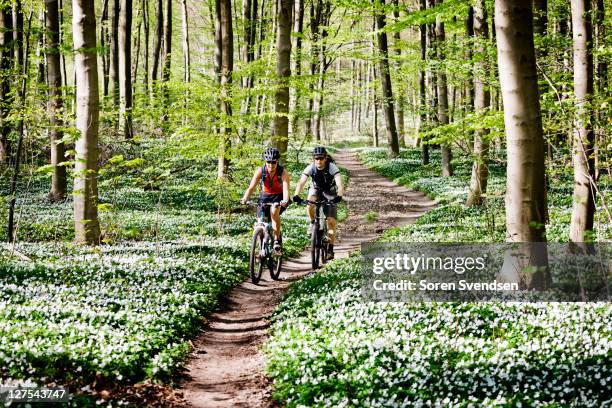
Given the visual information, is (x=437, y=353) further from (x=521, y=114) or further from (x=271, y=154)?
(x=271, y=154)

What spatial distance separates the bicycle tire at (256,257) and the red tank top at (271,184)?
0.89 meters

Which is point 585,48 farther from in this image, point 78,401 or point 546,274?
point 78,401

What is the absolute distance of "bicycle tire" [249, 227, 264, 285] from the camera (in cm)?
1188

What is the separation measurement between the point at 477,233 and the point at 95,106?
10.5 metres

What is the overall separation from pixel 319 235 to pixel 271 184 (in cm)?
193

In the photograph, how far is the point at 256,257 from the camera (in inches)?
484

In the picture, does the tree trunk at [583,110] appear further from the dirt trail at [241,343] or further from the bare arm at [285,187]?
the dirt trail at [241,343]

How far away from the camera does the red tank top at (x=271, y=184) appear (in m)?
12.0

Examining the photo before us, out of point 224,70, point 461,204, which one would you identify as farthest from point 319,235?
point 224,70

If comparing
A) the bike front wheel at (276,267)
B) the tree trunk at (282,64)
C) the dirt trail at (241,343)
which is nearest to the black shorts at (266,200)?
the bike front wheel at (276,267)

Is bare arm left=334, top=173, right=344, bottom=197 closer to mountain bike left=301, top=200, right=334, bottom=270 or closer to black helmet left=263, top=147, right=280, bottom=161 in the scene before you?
mountain bike left=301, top=200, right=334, bottom=270

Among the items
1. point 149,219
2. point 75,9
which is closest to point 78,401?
point 75,9

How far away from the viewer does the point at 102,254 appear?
518 inches

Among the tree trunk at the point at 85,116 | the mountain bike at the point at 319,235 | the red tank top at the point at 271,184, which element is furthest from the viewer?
the tree trunk at the point at 85,116
